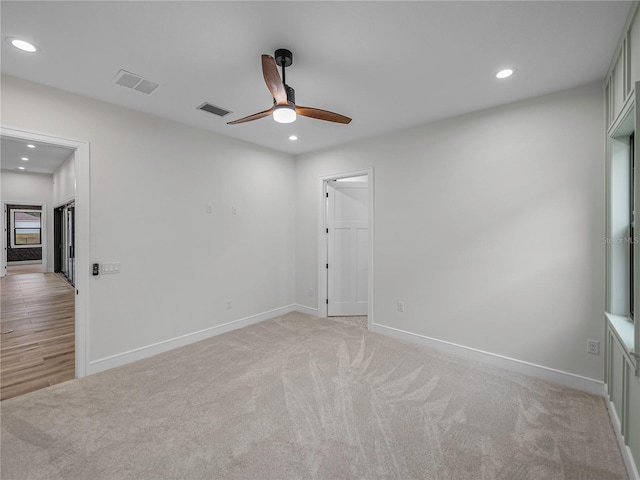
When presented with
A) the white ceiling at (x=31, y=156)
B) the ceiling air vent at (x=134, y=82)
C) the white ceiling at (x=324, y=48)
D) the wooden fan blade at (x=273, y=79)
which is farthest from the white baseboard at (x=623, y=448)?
the white ceiling at (x=31, y=156)

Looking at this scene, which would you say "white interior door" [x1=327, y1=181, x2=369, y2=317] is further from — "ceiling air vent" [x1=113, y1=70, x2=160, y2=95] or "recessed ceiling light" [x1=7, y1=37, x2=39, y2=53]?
"recessed ceiling light" [x1=7, y1=37, x2=39, y2=53]

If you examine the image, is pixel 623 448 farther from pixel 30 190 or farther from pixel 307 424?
pixel 30 190

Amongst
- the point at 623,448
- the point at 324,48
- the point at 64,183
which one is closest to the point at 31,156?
the point at 64,183

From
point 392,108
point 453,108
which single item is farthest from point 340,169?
point 453,108

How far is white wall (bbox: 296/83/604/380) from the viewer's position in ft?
8.44

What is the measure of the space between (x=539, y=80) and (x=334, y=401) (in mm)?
3171

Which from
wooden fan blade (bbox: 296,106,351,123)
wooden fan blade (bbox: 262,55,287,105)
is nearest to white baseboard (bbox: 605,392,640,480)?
wooden fan blade (bbox: 296,106,351,123)

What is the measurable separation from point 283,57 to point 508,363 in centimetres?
344

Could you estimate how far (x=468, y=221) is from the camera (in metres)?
3.21

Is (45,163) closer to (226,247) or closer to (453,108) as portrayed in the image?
(226,247)

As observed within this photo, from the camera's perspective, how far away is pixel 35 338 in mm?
3748

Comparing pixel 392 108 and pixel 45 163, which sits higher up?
pixel 45 163

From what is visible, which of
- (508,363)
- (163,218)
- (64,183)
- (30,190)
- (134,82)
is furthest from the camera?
(30,190)

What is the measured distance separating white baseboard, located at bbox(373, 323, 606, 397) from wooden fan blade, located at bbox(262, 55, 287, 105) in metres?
3.06
